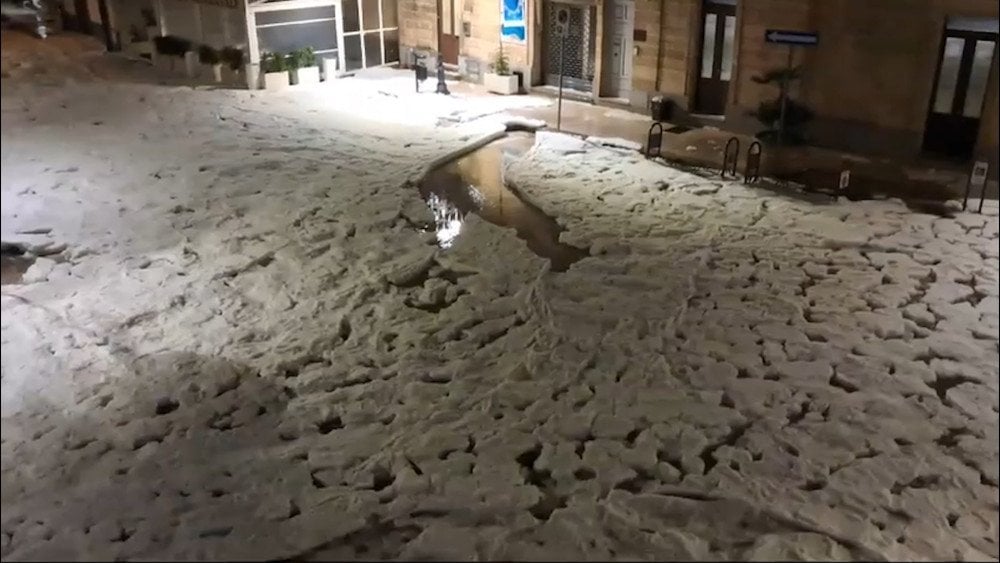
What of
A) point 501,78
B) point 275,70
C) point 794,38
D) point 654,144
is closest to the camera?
point 794,38

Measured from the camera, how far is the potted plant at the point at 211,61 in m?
22.0

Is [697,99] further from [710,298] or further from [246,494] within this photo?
[246,494]

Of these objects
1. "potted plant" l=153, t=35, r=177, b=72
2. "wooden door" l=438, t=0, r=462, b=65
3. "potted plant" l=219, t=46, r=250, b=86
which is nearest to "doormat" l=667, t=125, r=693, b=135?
"wooden door" l=438, t=0, r=462, b=65

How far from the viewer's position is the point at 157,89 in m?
21.2

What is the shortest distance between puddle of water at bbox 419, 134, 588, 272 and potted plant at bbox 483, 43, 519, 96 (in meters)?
4.20

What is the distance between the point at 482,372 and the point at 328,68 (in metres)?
14.9

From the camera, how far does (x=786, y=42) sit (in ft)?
49.5

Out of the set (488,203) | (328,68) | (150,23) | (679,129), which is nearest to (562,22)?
(679,129)

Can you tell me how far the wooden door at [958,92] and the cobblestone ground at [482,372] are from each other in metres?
2.72

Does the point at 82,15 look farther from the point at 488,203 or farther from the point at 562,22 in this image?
the point at 488,203

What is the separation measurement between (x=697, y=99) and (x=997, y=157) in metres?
14.3

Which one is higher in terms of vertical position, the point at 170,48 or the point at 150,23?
the point at 150,23

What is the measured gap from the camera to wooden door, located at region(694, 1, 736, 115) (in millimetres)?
18062

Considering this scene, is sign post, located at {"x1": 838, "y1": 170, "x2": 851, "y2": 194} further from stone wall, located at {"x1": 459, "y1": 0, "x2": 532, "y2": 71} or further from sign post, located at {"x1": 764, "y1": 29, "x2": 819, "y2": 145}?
stone wall, located at {"x1": 459, "y1": 0, "x2": 532, "y2": 71}
